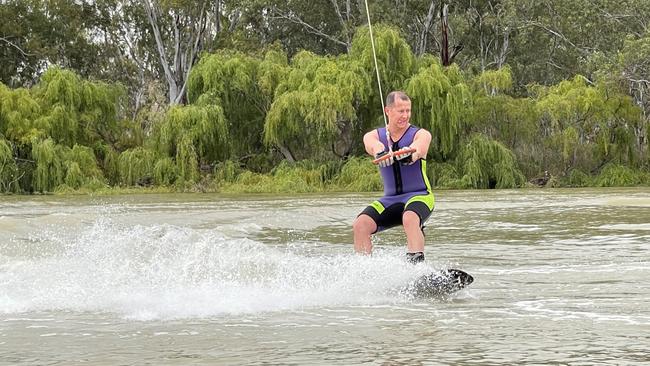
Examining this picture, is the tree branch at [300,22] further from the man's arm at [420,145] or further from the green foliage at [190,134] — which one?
the man's arm at [420,145]

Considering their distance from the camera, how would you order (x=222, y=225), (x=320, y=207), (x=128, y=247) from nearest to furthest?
(x=128, y=247) → (x=222, y=225) → (x=320, y=207)

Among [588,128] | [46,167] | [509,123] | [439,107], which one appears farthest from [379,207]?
[588,128]

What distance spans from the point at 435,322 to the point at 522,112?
2630 centimetres

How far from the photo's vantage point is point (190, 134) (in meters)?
28.7

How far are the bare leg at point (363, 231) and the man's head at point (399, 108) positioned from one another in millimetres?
763

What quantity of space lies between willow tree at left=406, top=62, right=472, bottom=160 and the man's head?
2068 cm

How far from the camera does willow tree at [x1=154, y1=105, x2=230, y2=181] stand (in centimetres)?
2864

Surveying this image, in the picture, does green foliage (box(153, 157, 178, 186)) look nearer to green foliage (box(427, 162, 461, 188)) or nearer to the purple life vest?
green foliage (box(427, 162, 461, 188))

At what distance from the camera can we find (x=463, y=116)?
29.2 metres

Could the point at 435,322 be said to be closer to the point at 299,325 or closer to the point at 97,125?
the point at 299,325

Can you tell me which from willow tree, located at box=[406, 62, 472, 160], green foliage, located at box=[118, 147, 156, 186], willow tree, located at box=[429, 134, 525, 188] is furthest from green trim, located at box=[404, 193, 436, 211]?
green foliage, located at box=[118, 147, 156, 186]

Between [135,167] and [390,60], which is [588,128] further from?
[135,167]

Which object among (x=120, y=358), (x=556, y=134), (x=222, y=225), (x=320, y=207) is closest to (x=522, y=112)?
(x=556, y=134)

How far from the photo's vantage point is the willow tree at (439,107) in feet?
94.2
